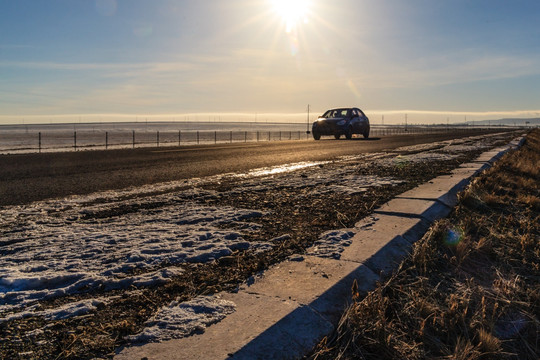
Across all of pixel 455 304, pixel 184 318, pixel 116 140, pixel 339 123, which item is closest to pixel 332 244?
pixel 455 304

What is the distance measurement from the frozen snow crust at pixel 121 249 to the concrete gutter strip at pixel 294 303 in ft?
0.35

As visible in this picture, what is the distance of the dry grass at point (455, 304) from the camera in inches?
69.6

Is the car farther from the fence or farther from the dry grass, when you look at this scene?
the dry grass

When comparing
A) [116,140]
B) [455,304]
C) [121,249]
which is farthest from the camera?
[116,140]

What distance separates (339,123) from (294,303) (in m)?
24.1

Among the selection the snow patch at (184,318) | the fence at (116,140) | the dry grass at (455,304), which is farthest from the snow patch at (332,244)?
the fence at (116,140)

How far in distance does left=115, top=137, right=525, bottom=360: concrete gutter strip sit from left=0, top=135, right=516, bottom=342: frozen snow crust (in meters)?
0.11

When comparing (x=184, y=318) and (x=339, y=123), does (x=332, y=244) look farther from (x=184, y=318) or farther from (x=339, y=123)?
(x=339, y=123)

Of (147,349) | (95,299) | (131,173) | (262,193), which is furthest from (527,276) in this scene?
(131,173)

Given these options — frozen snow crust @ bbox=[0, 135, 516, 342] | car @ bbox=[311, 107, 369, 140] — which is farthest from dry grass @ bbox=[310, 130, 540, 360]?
car @ bbox=[311, 107, 369, 140]

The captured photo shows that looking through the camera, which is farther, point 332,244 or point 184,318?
point 332,244

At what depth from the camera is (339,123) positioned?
25312 mm

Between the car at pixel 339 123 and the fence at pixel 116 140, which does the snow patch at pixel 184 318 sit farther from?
the car at pixel 339 123

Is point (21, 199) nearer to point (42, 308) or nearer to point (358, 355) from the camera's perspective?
point (42, 308)
